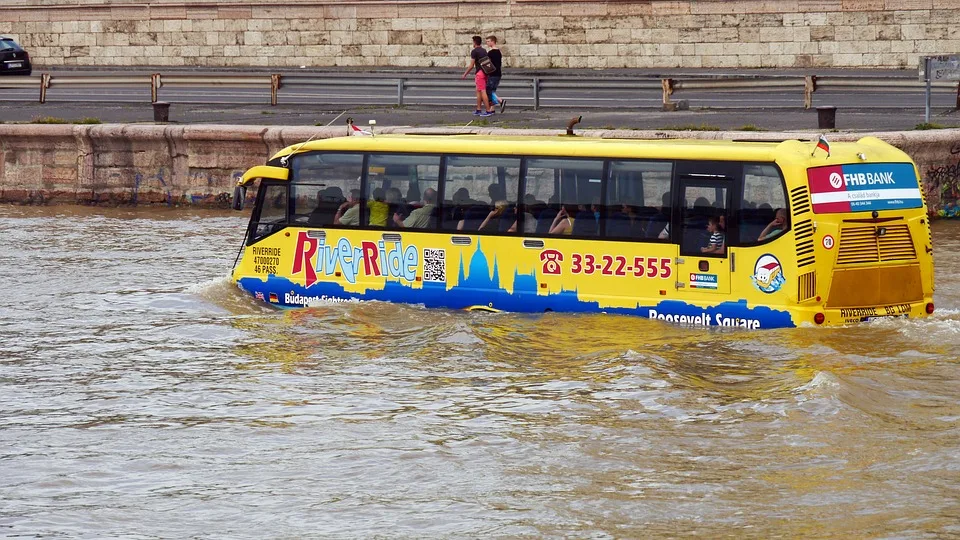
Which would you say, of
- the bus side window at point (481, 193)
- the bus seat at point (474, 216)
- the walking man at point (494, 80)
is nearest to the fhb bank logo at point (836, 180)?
the bus side window at point (481, 193)

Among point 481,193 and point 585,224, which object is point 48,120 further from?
point 585,224

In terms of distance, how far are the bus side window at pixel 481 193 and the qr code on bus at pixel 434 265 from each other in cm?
29

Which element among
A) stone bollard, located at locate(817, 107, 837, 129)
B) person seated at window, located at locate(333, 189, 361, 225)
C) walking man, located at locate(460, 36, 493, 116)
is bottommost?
person seated at window, located at locate(333, 189, 361, 225)

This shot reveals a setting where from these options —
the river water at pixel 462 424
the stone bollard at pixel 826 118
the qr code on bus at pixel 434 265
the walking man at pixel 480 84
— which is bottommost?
the river water at pixel 462 424

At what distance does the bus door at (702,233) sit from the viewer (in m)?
14.5

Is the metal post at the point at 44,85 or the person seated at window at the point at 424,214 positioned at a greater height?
the metal post at the point at 44,85

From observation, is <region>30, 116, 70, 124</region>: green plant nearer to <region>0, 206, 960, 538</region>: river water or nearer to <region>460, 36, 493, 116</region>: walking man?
<region>460, 36, 493, 116</region>: walking man

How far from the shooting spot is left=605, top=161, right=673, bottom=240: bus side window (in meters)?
14.9

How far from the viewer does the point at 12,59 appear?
44.4 metres

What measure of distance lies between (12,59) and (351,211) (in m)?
30.9

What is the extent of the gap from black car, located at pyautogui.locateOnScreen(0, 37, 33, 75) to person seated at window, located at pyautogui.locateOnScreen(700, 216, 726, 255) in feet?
111

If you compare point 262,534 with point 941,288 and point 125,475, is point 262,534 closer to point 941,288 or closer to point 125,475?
point 125,475

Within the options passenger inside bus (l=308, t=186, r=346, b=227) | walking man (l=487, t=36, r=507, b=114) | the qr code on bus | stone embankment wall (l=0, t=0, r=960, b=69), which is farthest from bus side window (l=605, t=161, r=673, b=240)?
stone embankment wall (l=0, t=0, r=960, b=69)

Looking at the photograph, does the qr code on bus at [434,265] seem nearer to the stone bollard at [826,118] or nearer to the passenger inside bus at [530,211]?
the passenger inside bus at [530,211]
